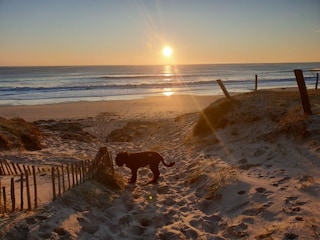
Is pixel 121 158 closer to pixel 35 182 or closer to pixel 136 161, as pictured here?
pixel 136 161

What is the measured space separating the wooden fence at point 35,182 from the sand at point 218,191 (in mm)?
260

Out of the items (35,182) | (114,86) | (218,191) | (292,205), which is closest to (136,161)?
(218,191)

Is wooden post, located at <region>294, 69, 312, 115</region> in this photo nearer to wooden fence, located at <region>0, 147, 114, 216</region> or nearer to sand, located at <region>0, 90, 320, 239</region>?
sand, located at <region>0, 90, 320, 239</region>

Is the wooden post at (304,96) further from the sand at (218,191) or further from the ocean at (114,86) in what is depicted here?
the ocean at (114,86)

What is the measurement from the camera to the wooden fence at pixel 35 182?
6.08 meters

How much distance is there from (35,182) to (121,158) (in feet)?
9.47

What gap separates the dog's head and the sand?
647mm

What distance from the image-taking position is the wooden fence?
20.0 feet

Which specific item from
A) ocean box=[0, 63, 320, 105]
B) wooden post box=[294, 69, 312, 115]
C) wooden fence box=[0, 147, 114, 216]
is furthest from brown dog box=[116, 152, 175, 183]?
ocean box=[0, 63, 320, 105]

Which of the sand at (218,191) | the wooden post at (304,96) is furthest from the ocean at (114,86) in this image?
the wooden post at (304,96)

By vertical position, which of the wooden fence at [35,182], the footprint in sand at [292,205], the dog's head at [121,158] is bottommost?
the footprint in sand at [292,205]

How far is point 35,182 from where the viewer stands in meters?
6.41

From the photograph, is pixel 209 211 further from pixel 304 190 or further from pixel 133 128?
pixel 133 128

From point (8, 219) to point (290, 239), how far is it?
14.0 feet
